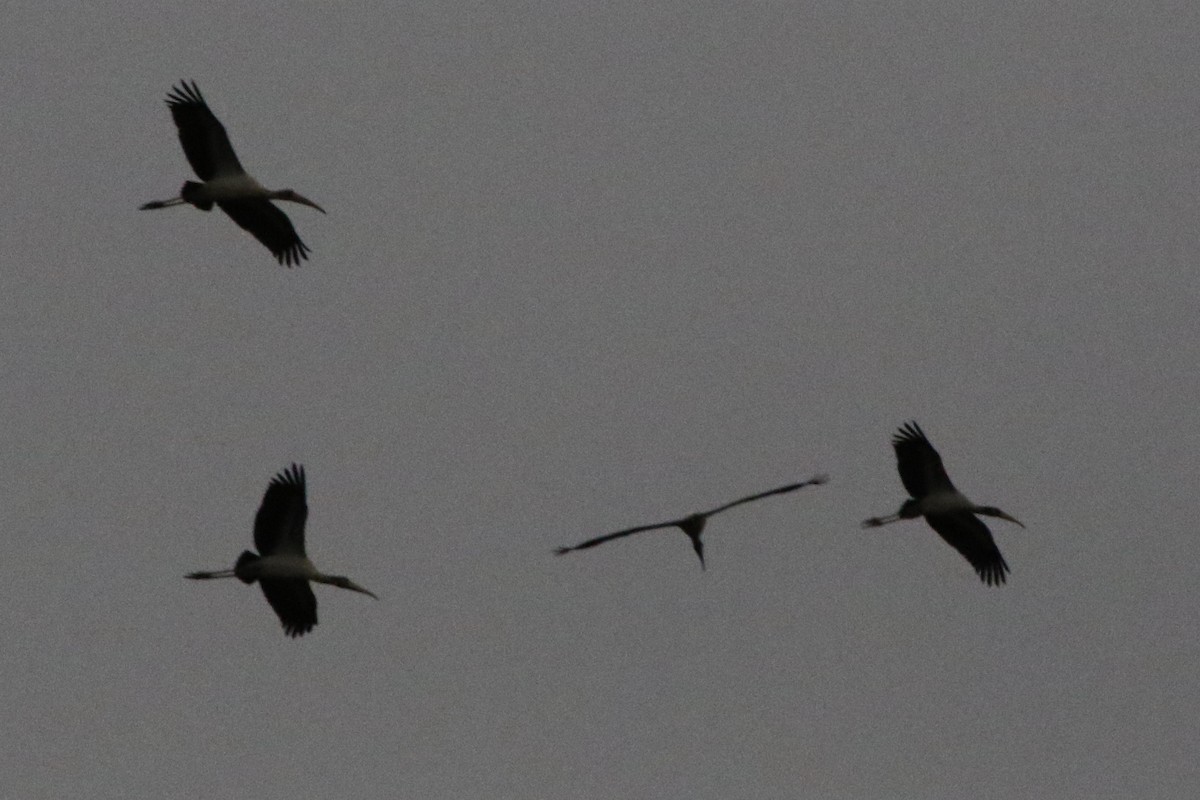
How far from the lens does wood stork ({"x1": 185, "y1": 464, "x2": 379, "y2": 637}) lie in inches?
1275

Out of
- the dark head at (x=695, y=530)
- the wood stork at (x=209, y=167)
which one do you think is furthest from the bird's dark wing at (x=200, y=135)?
the dark head at (x=695, y=530)

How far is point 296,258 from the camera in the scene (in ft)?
112

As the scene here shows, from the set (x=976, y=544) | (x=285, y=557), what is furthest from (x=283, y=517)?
(x=976, y=544)

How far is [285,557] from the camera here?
32406 millimetres

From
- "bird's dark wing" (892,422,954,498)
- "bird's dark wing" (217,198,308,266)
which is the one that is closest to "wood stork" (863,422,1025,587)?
"bird's dark wing" (892,422,954,498)

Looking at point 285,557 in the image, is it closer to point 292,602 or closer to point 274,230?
point 292,602

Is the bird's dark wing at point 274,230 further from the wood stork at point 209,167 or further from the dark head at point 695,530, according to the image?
the dark head at point 695,530

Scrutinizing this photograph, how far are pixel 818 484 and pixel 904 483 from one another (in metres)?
5.15

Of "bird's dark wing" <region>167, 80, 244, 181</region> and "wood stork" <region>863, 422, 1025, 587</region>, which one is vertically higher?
"bird's dark wing" <region>167, 80, 244, 181</region>

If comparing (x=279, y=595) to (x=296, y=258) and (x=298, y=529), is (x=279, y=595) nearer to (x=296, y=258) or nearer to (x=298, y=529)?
(x=298, y=529)

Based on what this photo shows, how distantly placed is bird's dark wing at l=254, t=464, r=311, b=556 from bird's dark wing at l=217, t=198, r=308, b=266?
91.5 inches

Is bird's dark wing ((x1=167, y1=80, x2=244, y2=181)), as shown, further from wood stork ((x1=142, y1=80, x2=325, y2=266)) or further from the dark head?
the dark head

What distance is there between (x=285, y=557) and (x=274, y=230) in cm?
329

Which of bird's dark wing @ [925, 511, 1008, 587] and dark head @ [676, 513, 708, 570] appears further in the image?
bird's dark wing @ [925, 511, 1008, 587]
